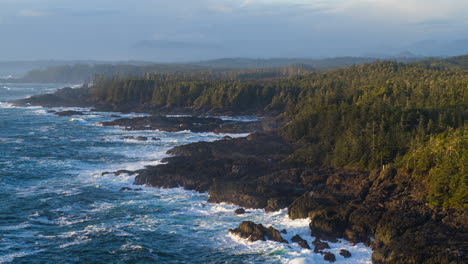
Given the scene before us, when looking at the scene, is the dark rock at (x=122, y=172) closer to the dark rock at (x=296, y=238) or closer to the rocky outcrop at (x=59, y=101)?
the dark rock at (x=296, y=238)

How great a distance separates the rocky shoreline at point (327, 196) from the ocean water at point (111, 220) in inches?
46.5

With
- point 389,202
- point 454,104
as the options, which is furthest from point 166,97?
point 389,202

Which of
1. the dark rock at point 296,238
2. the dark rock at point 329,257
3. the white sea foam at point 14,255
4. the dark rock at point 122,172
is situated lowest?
Result: the white sea foam at point 14,255

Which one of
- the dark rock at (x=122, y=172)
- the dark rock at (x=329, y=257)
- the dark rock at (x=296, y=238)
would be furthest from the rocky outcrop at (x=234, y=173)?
the dark rock at (x=329, y=257)

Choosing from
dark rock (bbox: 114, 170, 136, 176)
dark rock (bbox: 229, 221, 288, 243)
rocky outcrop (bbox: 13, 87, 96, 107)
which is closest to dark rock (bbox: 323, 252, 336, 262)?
dark rock (bbox: 229, 221, 288, 243)

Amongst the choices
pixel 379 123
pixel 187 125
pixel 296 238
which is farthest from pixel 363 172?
pixel 187 125

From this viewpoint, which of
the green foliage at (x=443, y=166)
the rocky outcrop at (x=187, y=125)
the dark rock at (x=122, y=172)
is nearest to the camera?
the green foliage at (x=443, y=166)

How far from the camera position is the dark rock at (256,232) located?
32.6 meters

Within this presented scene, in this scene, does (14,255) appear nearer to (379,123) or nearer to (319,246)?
(319,246)

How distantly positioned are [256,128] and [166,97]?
46730 mm

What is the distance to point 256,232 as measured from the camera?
32.9m

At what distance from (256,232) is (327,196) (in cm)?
859

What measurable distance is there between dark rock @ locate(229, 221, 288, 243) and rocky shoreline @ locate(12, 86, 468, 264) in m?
0.07

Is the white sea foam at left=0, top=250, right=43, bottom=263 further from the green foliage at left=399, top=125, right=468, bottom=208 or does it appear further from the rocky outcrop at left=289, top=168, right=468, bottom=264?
the green foliage at left=399, top=125, right=468, bottom=208
